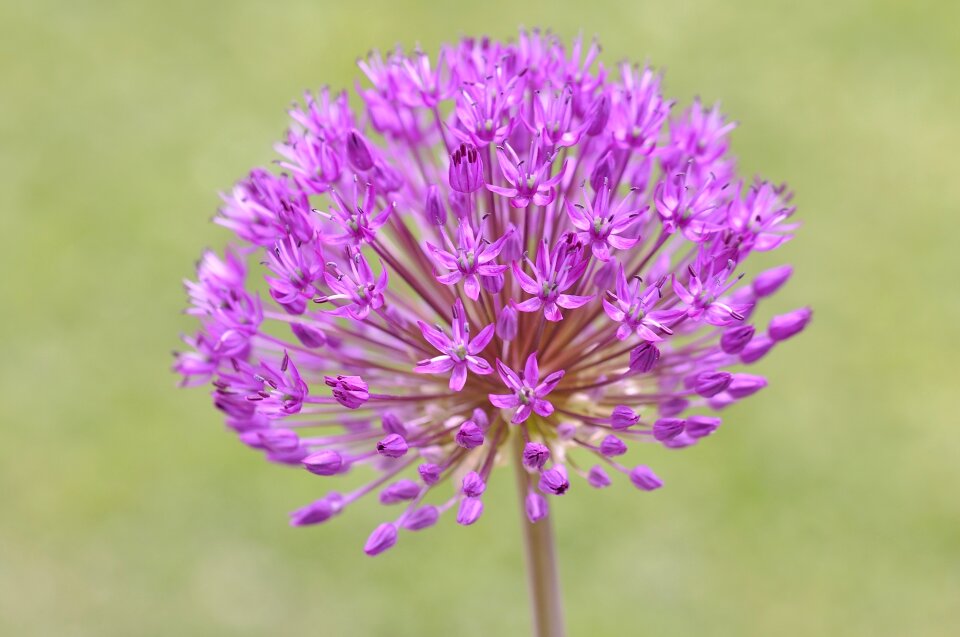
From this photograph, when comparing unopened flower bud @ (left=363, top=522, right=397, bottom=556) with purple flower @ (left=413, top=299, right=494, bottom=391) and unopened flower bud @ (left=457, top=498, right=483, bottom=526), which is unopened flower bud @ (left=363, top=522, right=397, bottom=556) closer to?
unopened flower bud @ (left=457, top=498, right=483, bottom=526)

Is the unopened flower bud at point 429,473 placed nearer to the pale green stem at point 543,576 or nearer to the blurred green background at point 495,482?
the pale green stem at point 543,576

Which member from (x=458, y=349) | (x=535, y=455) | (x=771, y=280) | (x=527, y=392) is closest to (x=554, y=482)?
(x=535, y=455)

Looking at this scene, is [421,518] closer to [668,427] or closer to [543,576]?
[543,576]

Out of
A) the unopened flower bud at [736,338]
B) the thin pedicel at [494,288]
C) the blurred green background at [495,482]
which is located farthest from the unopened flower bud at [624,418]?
the blurred green background at [495,482]

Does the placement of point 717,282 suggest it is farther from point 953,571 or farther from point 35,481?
point 35,481

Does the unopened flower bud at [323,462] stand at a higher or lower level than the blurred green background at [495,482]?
lower

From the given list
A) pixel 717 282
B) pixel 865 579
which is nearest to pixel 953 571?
pixel 865 579

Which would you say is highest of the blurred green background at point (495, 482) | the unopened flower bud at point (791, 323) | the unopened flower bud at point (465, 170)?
the blurred green background at point (495, 482)
